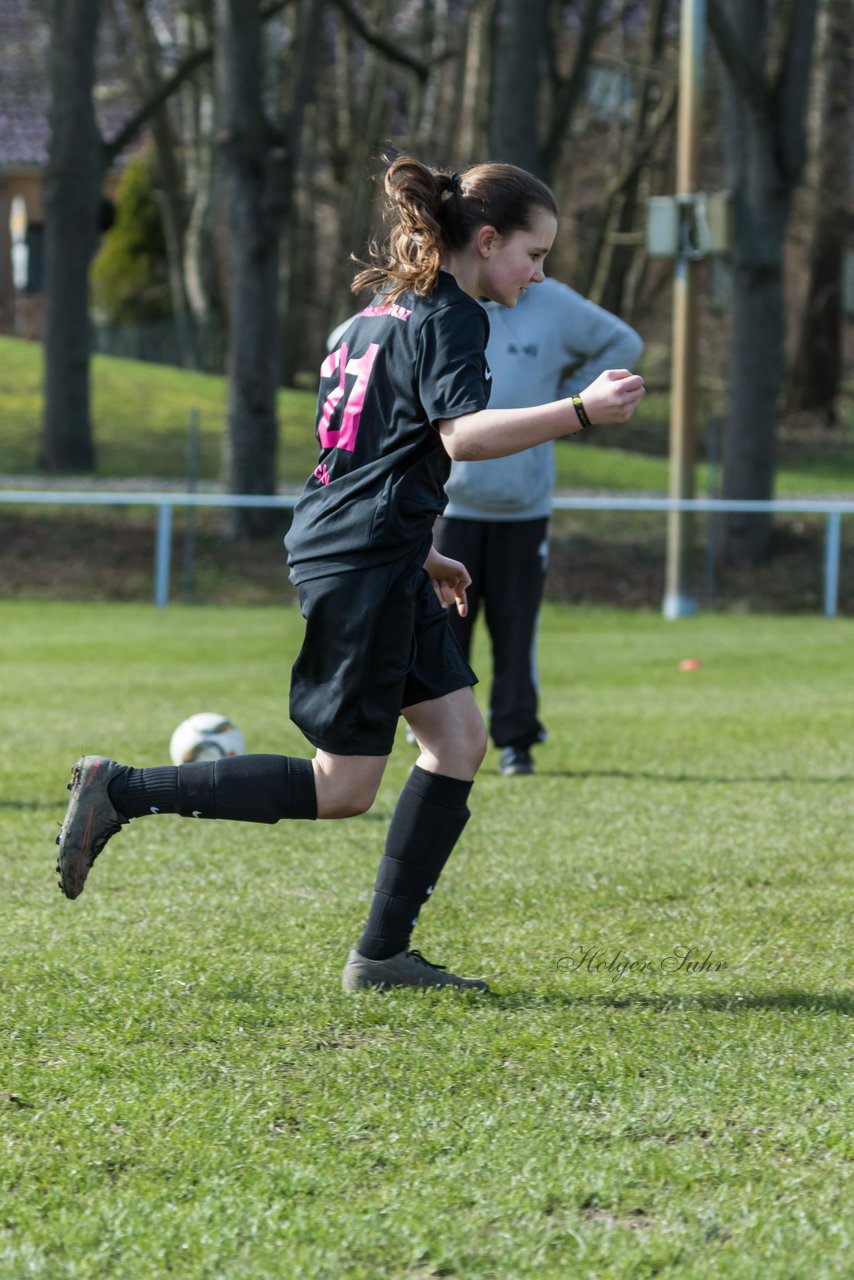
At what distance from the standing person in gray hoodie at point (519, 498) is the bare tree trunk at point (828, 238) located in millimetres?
21879

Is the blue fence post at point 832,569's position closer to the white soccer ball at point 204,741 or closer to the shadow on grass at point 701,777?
the shadow on grass at point 701,777

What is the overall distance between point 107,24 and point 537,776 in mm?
26645

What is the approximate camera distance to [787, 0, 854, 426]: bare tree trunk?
2767 cm

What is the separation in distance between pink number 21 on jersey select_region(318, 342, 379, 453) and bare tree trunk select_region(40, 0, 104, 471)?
17.6 meters

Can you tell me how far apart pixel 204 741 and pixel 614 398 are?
3602 millimetres

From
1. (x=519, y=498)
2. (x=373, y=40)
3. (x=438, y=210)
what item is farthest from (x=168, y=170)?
(x=438, y=210)

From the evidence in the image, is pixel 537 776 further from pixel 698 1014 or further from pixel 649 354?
pixel 649 354

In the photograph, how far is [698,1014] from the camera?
12.2ft

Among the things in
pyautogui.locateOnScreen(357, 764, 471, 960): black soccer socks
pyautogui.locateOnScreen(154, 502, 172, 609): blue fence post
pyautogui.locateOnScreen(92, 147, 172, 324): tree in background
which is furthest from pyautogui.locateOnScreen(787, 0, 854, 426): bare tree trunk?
pyautogui.locateOnScreen(357, 764, 471, 960): black soccer socks

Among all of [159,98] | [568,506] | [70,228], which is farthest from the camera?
[159,98]

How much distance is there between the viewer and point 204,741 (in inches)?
261

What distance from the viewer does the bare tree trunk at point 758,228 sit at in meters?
17.6

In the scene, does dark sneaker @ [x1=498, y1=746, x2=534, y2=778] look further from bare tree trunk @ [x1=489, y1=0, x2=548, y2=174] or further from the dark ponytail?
bare tree trunk @ [x1=489, y1=0, x2=548, y2=174]

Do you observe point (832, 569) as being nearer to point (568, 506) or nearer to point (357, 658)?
point (568, 506)
